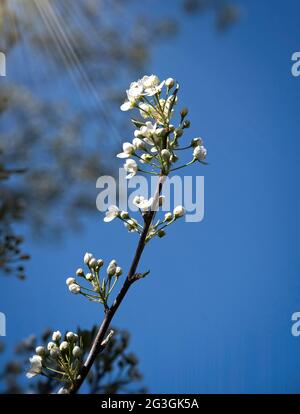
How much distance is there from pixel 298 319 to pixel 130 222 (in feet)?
7.62

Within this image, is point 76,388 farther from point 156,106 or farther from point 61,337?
point 156,106

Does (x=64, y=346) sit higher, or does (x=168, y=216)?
(x=168, y=216)

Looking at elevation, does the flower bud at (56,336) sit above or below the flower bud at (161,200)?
below

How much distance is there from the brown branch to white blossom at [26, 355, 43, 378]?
31 centimetres

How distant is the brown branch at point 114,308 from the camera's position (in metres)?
1.32

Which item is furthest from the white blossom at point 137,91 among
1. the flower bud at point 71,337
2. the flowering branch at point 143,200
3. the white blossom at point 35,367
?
the white blossom at point 35,367

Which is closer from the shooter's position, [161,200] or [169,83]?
[161,200]

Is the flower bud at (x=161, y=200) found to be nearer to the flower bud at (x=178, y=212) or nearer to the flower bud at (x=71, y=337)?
the flower bud at (x=178, y=212)

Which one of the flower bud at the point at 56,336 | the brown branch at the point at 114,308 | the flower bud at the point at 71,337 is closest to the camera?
the brown branch at the point at 114,308

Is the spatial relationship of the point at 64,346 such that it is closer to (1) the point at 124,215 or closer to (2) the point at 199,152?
(1) the point at 124,215

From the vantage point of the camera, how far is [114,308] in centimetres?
135

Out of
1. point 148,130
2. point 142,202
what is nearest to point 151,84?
point 148,130

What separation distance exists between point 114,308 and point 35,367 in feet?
1.55

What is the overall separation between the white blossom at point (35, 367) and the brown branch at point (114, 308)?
0.31 metres
